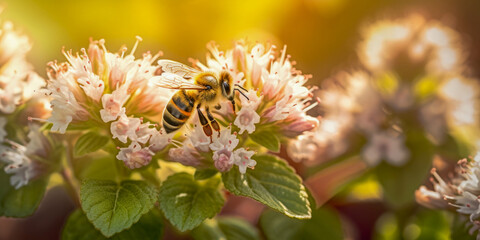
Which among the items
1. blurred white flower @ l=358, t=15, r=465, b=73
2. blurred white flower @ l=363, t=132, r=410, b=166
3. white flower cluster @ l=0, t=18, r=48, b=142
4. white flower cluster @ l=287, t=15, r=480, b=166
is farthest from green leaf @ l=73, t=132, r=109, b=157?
blurred white flower @ l=358, t=15, r=465, b=73

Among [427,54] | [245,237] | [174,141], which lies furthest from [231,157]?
[427,54]

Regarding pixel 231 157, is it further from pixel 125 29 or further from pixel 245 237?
pixel 125 29

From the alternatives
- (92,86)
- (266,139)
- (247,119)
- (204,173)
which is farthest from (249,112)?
(92,86)

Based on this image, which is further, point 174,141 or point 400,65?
point 400,65

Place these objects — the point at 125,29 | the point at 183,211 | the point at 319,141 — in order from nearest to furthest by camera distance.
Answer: the point at 183,211
the point at 319,141
the point at 125,29

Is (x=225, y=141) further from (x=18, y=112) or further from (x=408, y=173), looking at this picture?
(x=408, y=173)
